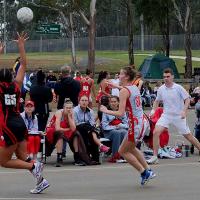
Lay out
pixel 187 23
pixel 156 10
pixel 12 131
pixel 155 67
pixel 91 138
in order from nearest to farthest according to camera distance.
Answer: pixel 12 131
pixel 91 138
pixel 155 67
pixel 187 23
pixel 156 10

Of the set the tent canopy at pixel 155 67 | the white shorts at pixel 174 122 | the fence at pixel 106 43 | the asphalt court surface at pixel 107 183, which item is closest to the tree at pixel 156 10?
the tent canopy at pixel 155 67

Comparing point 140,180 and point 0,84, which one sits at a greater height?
point 0,84

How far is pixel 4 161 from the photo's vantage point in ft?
33.4

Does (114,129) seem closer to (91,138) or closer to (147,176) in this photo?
(91,138)

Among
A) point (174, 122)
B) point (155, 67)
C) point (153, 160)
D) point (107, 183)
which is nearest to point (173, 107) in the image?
point (174, 122)

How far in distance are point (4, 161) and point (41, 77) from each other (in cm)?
672

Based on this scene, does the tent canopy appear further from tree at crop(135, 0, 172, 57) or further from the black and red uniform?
the black and red uniform

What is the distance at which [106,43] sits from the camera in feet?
337

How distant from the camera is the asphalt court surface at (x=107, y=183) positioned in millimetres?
10273

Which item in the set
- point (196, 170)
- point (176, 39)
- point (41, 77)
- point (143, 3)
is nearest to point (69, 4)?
point (143, 3)

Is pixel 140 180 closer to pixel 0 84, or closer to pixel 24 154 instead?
pixel 24 154

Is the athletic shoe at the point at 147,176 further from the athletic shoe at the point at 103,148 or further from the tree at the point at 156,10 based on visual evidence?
the tree at the point at 156,10

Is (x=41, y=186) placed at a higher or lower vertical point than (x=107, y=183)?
higher

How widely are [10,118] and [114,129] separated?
15.8 ft
